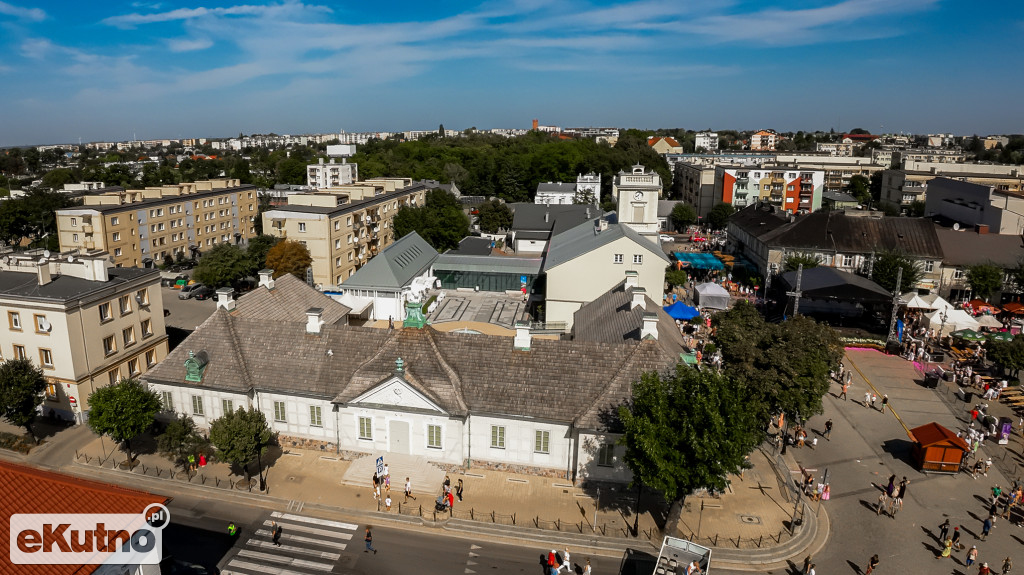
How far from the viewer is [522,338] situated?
31.1 meters

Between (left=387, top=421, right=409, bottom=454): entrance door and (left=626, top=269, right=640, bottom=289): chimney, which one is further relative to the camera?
(left=626, top=269, right=640, bottom=289): chimney

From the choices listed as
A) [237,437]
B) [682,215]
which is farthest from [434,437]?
[682,215]

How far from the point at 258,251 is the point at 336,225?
893 centimetres

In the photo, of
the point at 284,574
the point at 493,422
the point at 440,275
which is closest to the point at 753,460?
the point at 493,422

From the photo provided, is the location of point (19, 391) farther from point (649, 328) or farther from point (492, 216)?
point (492, 216)

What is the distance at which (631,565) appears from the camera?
81.7 ft

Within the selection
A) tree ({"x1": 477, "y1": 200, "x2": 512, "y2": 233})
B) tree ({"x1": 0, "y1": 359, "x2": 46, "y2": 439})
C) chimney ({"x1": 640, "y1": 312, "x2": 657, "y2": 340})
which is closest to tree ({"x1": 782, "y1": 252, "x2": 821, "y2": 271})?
chimney ({"x1": 640, "y1": 312, "x2": 657, "y2": 340})

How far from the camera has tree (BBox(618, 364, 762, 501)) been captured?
77.6ft

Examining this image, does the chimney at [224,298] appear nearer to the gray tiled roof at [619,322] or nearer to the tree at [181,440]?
the tree at [181,440]

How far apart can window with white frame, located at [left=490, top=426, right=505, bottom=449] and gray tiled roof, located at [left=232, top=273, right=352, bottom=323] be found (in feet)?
45.5

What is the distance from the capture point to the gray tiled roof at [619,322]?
3483cm

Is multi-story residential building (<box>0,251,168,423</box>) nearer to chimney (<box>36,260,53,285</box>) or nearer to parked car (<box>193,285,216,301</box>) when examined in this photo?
chimney (<box>36,260,53,285</box>)

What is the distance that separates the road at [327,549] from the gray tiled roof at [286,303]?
519 inches

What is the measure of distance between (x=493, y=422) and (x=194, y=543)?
1401cm
